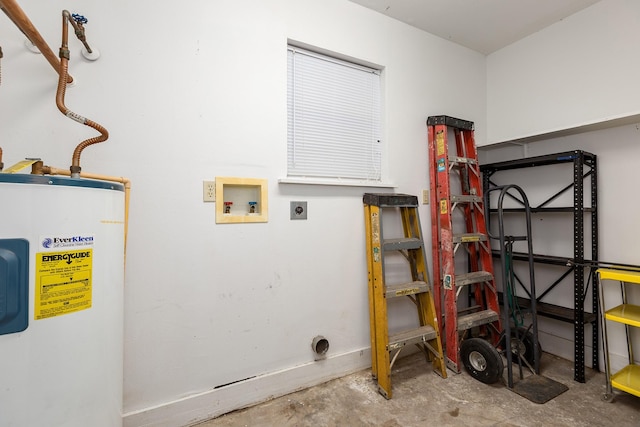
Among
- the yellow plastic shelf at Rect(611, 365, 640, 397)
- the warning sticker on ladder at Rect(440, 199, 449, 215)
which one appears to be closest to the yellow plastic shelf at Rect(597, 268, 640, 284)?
the yellow plastic shelf at Rect(611, 365, 640, 397)

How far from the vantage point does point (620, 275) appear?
65.2 inches

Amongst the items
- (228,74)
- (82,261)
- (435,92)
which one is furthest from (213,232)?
(435,92)

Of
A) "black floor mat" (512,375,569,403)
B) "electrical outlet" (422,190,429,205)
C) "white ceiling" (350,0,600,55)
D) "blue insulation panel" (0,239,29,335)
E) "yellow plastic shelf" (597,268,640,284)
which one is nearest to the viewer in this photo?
"blue insulation panel" (0,239,29,335)

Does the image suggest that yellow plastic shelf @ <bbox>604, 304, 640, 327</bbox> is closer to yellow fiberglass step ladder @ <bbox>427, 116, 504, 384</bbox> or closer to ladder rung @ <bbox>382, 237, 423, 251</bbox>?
yellow fiberglass step ladder @ <bbox>427, 116, 504, 384</bbox>

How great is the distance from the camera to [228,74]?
5.46 feet

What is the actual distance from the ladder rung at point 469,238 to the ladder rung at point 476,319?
1.90 ft

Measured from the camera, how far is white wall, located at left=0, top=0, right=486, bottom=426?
137cm

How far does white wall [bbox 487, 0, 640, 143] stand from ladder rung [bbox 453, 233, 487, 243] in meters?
0.82

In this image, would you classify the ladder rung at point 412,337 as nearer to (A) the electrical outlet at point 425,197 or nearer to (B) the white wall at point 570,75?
(A) the electrical outlet at point 425,197

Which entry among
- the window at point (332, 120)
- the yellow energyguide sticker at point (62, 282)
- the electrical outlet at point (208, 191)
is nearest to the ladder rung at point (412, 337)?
the window at point (332, 120)

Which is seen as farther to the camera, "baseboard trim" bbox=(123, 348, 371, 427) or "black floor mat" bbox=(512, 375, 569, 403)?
"black floor mat" bbox=(512, 375, 569, 403)

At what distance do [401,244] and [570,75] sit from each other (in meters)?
1.96

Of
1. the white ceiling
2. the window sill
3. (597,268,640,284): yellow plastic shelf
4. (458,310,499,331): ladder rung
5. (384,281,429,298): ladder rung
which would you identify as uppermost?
the white ceiling

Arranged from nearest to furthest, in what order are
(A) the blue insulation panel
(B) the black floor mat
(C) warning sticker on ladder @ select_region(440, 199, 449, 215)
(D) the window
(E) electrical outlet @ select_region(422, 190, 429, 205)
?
(A) the blue insulation panel, (B) the black floor mat, (D) the window, (C) warning sticker on ladder @ select_region(440, 199, 449, 215), (E) electrical outlet @ select_region(422, 190, 429, 205)
